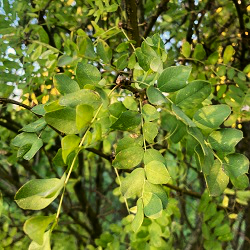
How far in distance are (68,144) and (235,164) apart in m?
0.26

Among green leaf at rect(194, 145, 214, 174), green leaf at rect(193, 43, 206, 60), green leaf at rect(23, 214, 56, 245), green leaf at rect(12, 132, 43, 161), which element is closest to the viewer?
green leaf at rect(23, 214, 56, 245)

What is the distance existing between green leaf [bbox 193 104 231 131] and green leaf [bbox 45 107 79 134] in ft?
0.61

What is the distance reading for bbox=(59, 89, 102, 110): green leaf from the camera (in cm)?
49

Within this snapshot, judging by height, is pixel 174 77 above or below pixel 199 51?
above

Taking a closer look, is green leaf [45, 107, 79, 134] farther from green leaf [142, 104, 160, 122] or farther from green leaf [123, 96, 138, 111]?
green leaf [123, 96, 138, 111]

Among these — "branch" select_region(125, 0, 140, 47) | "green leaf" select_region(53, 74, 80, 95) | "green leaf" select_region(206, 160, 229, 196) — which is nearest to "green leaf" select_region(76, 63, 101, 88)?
"green leaf" select_region(53, 74, 80, 95)

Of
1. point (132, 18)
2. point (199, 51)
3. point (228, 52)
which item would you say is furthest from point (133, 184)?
point (228, 52)

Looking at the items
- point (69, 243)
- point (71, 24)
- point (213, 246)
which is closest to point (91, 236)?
point (69, 243)

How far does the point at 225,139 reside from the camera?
0.58 metres

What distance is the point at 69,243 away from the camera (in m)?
2.08

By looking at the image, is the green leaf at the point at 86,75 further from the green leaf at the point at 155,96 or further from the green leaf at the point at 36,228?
the green leaf at the point at 36,228

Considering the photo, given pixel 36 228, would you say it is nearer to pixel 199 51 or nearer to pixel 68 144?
pixel 68 144

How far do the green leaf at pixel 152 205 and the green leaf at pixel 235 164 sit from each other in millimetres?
138

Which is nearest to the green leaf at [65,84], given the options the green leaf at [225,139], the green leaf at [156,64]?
the green leaf at [156,64]
